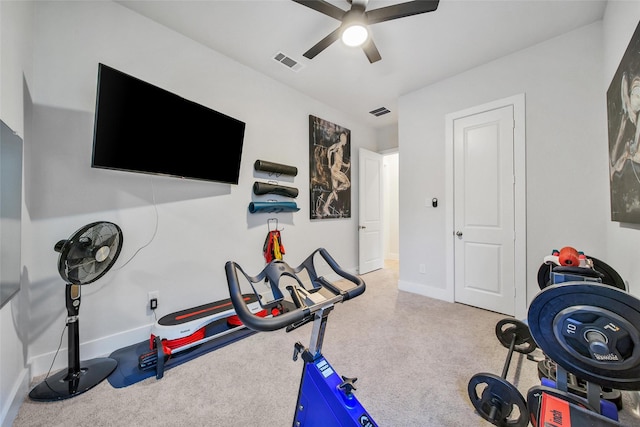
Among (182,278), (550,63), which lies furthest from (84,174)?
(550,63)

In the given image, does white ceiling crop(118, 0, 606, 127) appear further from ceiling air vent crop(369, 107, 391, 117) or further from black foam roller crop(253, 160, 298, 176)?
black foam roller crop(253, 160, 298, 176)

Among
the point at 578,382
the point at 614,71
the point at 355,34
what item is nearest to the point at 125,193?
the point at 355,34

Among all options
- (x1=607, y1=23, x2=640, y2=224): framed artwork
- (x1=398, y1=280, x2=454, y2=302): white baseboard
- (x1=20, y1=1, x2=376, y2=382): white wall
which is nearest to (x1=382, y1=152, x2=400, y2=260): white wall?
(x1=398, y1=280, x2=454, y2=302): white baseboard

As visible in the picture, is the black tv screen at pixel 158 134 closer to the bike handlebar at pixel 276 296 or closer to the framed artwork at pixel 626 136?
the bike handlebar at pixel 276 296

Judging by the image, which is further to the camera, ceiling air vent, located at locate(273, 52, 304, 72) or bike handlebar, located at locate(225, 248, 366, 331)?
ceiling air vent, located at locate(273, 52, 304, 72)

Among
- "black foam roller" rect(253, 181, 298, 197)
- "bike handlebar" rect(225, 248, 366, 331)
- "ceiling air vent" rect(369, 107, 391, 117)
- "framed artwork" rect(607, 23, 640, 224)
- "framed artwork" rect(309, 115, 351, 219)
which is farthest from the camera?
"ceiling air vent" rect(369, 107, 391, 117)

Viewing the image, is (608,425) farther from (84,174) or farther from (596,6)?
(84,174)

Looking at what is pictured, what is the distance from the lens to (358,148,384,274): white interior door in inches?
173

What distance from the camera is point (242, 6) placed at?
2.09 metres

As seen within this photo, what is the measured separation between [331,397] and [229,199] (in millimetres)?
2303

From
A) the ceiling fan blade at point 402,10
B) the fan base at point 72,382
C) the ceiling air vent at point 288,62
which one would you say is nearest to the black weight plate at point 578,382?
the ceiling fan blade at point 402,10

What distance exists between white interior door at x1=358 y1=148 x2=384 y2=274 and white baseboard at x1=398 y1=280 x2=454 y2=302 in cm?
93

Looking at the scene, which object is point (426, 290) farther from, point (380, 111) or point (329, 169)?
point (380, 111)

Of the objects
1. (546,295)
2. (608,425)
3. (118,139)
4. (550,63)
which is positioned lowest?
(608,425)
